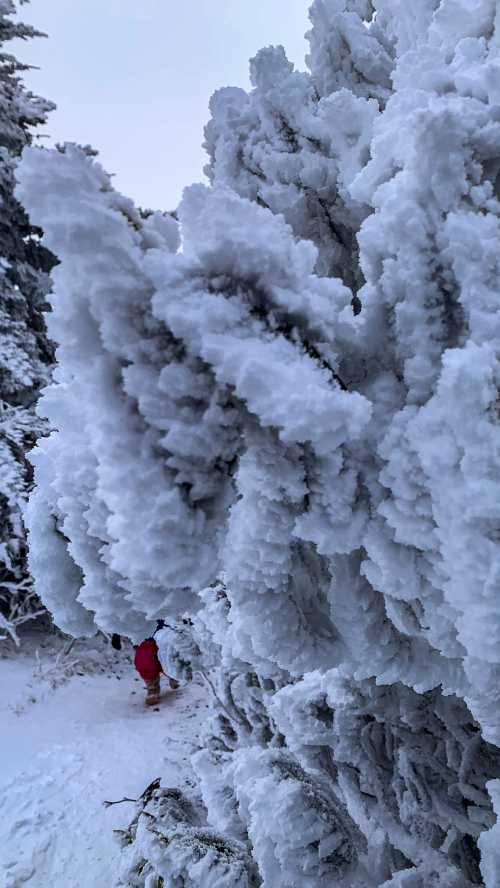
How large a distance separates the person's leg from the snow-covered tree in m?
1.82

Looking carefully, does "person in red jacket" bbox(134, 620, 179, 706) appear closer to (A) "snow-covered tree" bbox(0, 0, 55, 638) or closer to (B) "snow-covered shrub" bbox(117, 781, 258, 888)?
(A) "snow-covered tree" bbox(0, 0, 55, 638)

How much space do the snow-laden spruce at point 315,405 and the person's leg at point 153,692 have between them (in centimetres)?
519

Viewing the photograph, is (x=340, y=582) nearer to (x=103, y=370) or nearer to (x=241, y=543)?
(x=241, y=543)

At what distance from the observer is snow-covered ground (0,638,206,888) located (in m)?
4.02

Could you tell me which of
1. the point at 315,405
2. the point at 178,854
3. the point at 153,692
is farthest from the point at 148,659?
the point at 315,405

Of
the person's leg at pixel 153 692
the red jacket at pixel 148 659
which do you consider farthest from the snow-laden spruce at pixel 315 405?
the person's leg at pixel 153 692

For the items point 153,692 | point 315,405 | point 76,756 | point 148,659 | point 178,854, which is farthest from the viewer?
point 153,692

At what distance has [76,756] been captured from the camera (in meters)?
5.43

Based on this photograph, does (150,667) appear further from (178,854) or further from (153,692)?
(178,854)

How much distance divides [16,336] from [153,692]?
5.42 metres

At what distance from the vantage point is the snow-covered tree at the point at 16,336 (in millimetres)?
7551

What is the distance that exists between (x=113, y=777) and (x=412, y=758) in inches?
152

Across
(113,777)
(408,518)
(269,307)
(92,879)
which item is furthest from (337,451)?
(113,777)

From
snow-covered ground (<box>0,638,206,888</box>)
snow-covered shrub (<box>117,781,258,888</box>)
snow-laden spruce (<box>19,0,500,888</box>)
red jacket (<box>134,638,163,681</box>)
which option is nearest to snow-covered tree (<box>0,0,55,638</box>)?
snow-covered ground (<box>0,638,206,888</box>)
